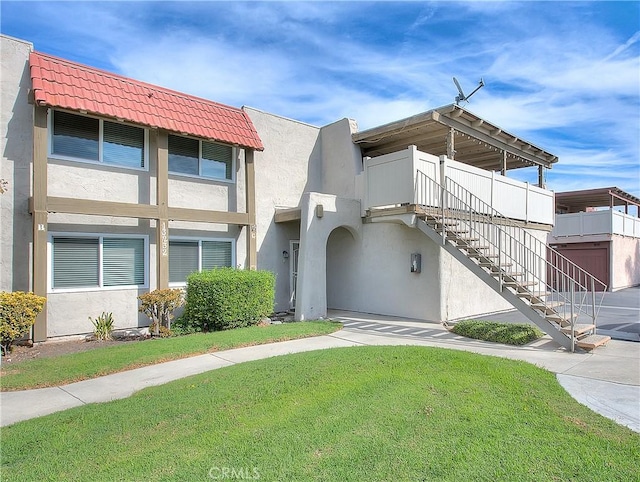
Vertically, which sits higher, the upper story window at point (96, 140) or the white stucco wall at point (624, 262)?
the upper story window at point (96, 140)

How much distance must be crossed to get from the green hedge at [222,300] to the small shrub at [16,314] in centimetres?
300

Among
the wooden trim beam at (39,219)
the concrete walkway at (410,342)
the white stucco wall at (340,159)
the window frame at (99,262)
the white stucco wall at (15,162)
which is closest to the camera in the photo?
the concrete walkway at (410,342)

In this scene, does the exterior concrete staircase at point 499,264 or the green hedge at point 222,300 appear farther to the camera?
the green hedge at point 222,300

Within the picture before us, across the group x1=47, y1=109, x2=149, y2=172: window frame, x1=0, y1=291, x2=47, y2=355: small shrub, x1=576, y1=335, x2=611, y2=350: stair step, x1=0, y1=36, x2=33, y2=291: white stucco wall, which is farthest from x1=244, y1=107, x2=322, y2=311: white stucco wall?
x1=576, y1=335, x2=611, y2=350: stair step

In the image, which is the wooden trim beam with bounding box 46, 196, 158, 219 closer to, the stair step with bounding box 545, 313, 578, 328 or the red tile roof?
the red tile roof

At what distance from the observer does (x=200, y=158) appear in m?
11.4

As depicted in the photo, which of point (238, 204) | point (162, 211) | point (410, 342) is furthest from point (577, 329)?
point (162, 211)

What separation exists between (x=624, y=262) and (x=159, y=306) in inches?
948

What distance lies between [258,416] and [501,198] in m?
10.9

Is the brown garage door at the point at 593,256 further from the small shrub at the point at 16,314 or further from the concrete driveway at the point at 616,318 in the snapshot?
the small shrub at the point at 16,314

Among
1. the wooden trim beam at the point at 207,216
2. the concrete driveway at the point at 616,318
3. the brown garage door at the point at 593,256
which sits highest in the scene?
the wooden trim beam at the point at 207,216

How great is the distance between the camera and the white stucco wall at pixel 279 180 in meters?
12.6

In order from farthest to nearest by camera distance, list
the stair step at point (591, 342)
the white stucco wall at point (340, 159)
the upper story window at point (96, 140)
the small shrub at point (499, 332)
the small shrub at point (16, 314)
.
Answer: the white stucco wall at point (340, 159) < the upper story window at point (96, 140) < the small shrub at point (499, 332) < the small shrub at point (16, 314) < the stair step at point (591, 342)

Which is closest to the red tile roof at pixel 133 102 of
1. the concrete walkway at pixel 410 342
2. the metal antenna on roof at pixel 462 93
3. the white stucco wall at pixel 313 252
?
the white stucco wall at pixel 313 252
